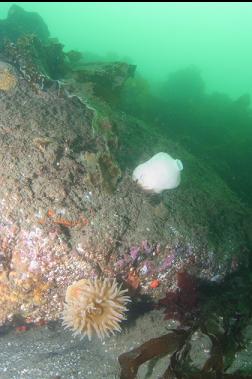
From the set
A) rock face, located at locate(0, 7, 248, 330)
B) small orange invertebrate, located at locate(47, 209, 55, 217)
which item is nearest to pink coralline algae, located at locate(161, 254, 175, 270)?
rock face, located at locate(0, 7, 248, 330)

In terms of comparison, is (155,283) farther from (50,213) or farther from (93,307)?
(50,213)

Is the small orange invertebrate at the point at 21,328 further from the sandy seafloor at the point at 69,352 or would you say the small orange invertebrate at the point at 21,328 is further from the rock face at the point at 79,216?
the rock face at the point at 79,216

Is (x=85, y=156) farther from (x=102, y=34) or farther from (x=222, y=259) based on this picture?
(x=102, y=34)

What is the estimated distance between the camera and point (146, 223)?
430cm

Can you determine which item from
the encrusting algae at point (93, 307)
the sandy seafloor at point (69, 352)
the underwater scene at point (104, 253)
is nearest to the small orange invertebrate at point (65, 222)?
the underwater scene at point (104, 253)

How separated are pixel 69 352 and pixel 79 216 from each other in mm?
1717

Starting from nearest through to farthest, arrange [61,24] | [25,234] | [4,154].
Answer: [25,234] → [4,154] → [61,24]

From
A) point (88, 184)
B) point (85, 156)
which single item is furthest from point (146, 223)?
point (85, 156)

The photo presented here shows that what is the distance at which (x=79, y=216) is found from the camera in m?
3.98

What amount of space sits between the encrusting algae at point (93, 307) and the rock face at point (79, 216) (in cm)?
22

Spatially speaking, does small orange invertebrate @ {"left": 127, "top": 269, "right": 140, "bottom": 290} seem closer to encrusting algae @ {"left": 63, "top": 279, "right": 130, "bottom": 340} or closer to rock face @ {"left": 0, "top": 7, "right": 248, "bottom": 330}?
rock face @ {"left": 0, "top": 7, "right": 248, "bottom": 330}

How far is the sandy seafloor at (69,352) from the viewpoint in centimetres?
374

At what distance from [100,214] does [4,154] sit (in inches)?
55.5

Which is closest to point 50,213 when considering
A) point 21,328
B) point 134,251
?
point 134,251
